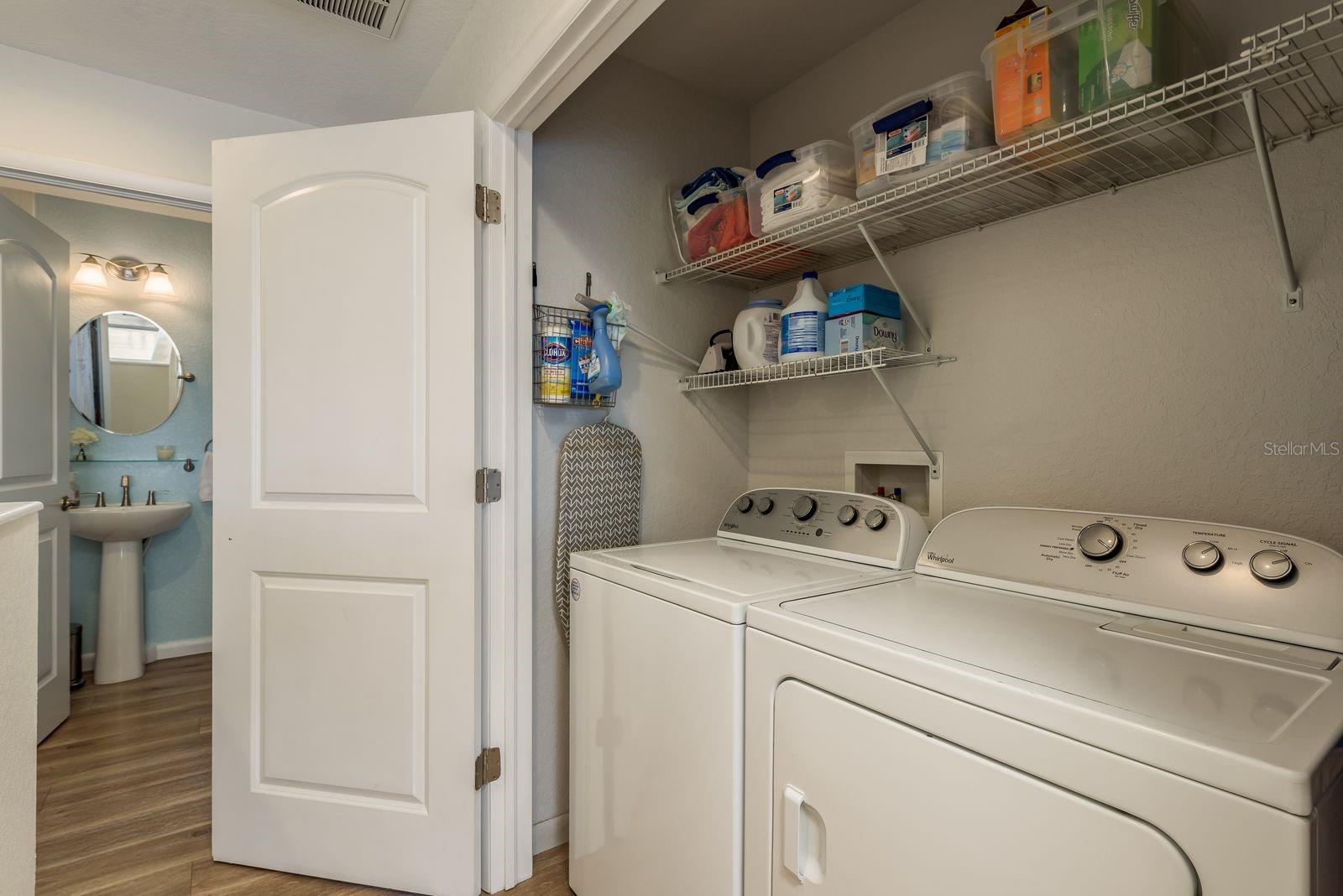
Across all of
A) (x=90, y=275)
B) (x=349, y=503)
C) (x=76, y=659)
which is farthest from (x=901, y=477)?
(x=90, y=275)

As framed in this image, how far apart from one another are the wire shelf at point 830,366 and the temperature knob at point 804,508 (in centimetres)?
33

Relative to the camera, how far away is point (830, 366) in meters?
1.65

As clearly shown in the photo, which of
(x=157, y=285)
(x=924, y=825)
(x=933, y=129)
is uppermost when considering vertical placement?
(x=157, y=285)

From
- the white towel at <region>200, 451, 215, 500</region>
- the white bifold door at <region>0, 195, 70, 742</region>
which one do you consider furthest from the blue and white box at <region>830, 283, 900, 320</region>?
the white towel at <region>200, 451, 215, 500</region>

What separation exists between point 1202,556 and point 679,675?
0.91 meters

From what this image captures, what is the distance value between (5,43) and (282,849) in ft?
8.06

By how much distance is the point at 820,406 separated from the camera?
6.56ft

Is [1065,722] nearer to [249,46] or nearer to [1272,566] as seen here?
[1272,566]

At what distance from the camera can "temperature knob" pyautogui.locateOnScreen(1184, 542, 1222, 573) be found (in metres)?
1.03

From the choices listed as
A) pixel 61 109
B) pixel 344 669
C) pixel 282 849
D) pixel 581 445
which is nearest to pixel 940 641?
pixel 581 445

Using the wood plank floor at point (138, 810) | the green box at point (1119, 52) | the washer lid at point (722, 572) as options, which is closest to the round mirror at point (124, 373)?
the wood plank floor at point (138, 810)

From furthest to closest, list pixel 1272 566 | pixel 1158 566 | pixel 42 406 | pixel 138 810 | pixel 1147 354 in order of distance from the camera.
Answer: pixel 42 406 → pixel 138 810 → pixel 1147 354 → pixel 1158 566 → pixel 1272 566

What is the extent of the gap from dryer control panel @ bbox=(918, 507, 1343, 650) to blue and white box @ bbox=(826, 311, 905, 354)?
47 cm

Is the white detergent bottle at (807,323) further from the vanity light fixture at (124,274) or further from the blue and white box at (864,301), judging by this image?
the vanity light fixture at (124,274)
